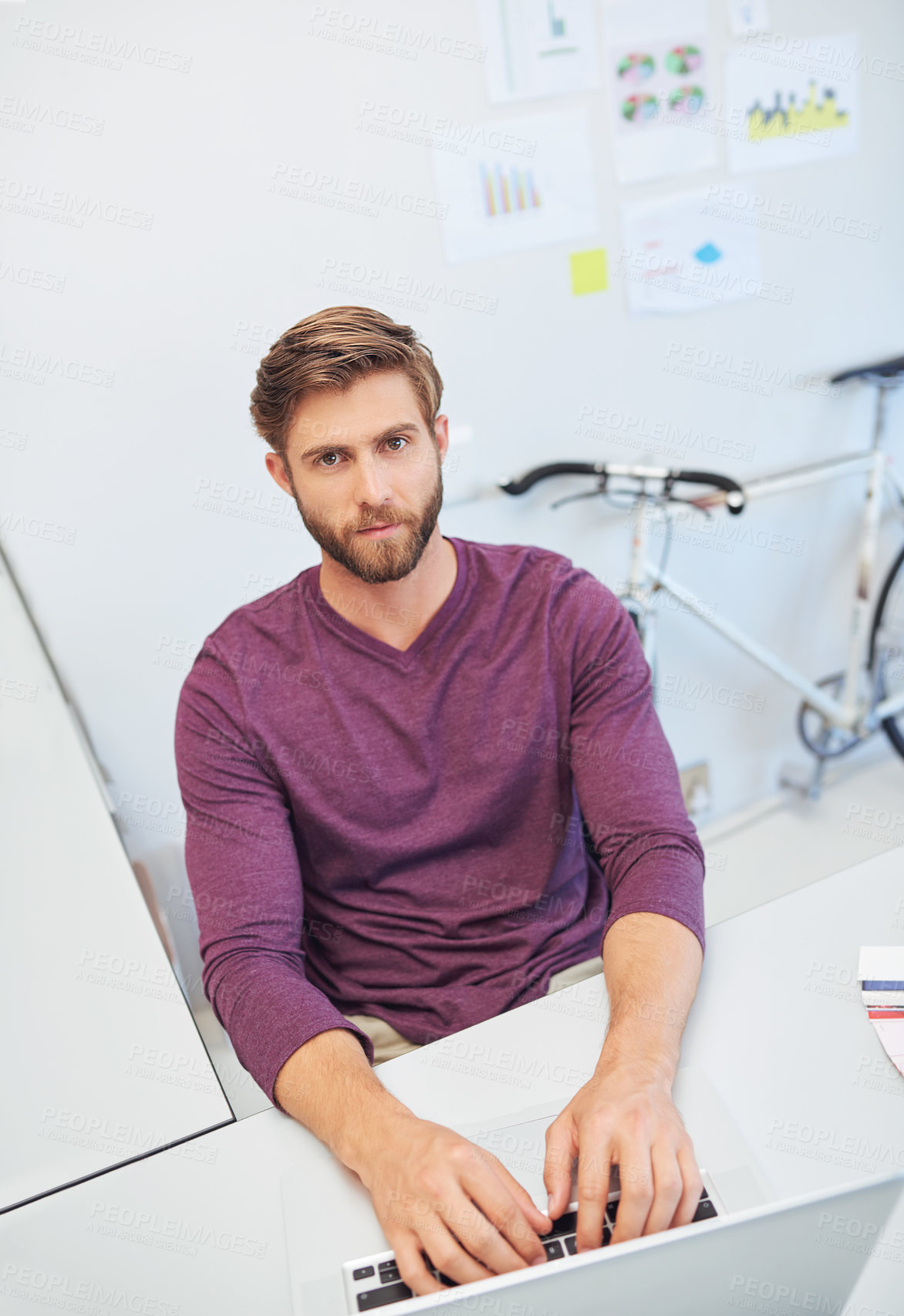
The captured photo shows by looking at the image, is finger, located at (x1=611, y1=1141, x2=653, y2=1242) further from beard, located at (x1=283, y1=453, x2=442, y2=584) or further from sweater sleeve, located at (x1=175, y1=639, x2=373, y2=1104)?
beard, located at (x1=283, y1=453, x2=442, y2=584)

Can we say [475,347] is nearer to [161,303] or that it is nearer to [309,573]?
[161,303]

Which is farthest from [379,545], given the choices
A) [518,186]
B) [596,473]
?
[518,186]

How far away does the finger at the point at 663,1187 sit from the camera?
0.66 meters

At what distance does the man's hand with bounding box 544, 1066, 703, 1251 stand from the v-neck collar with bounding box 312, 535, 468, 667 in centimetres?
52

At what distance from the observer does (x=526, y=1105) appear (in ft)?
2.53

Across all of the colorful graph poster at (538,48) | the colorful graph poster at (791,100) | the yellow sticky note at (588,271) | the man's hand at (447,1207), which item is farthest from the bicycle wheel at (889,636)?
the man's hand at (447,1207)

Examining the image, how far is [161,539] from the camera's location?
5.39 ft

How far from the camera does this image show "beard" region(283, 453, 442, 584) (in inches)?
42.6

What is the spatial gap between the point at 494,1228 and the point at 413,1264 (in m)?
0.06

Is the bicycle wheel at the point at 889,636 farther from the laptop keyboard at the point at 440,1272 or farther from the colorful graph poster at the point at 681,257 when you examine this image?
the laptop keyboard at the point at 440,1272

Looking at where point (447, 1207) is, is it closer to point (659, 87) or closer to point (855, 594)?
point (659, 87)

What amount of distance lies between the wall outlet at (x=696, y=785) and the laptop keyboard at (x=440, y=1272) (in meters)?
1.65

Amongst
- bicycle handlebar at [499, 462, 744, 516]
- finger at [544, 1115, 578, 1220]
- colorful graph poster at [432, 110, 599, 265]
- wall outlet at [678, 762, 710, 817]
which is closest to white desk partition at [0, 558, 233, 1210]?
finger at [544, 1115, 578, 1220]

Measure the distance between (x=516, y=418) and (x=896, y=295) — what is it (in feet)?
3.13
